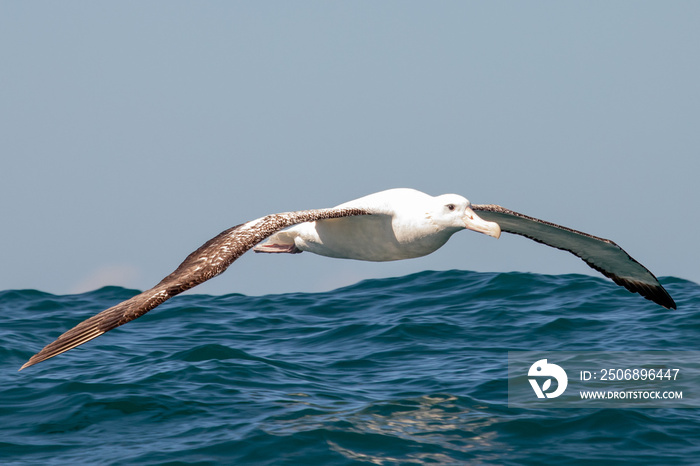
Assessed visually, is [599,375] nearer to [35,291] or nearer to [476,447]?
[476,447]

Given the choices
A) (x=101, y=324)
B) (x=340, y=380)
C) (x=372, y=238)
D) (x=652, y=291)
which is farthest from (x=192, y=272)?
(x=652, y=291)

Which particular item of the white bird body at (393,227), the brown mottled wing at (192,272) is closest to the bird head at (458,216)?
the white bird body at (393,227)

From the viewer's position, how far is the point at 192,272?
9.85 metres

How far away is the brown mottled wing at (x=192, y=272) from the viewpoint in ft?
29.2

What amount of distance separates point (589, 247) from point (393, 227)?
4557 mm

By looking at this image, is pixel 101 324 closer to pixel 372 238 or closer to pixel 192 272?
pixel 192 272

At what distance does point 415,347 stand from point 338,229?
393 cm

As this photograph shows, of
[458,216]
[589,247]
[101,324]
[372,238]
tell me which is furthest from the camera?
[589,247]

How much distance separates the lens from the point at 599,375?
13844mm

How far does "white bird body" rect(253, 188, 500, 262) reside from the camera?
1200 cm

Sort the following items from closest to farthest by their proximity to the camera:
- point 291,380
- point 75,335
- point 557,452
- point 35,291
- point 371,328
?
point 75,335 < point 557,452 < point 291,380 < point 371,328 < point 35,291

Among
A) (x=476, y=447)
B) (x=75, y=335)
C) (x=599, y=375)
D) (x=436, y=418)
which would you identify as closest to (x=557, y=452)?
(x=476, y=447)

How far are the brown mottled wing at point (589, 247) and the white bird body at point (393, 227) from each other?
1731 millimetres

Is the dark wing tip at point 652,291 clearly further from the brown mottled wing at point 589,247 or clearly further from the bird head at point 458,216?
the bird head at point 458,216
